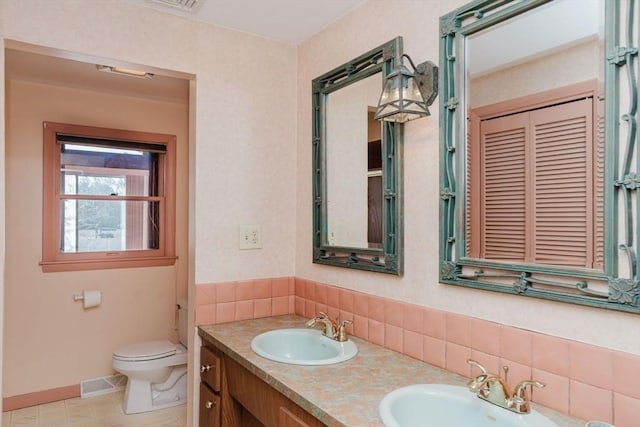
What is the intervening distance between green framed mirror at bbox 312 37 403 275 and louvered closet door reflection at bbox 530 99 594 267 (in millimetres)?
530

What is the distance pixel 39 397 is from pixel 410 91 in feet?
10.5

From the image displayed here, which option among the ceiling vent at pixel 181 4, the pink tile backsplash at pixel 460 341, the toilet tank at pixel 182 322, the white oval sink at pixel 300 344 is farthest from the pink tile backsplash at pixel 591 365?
the toilet tank at pixel 182 322

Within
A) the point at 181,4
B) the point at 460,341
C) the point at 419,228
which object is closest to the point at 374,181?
the point at 419,228

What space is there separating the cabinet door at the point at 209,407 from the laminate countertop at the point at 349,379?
10.0 inches

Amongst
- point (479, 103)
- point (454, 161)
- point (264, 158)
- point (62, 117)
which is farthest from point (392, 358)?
point (62, 117)

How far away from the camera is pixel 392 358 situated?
1.52 m

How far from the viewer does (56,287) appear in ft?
9.77

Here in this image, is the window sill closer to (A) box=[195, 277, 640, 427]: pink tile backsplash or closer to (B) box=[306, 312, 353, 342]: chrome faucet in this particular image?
(A) box=[195, 277, 640, 427]: pink tile backsplash

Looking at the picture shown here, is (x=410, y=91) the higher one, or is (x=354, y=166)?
(x=410, y=91)

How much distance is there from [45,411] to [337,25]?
10.0 ft

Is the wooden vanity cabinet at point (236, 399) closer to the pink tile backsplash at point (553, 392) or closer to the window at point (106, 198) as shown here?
the pink tile backsplash at point (553, 392)

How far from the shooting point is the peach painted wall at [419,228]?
1.09 meters

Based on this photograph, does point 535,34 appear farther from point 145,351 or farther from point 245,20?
point 145,351

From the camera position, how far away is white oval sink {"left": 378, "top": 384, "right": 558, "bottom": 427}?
1.11 metres
